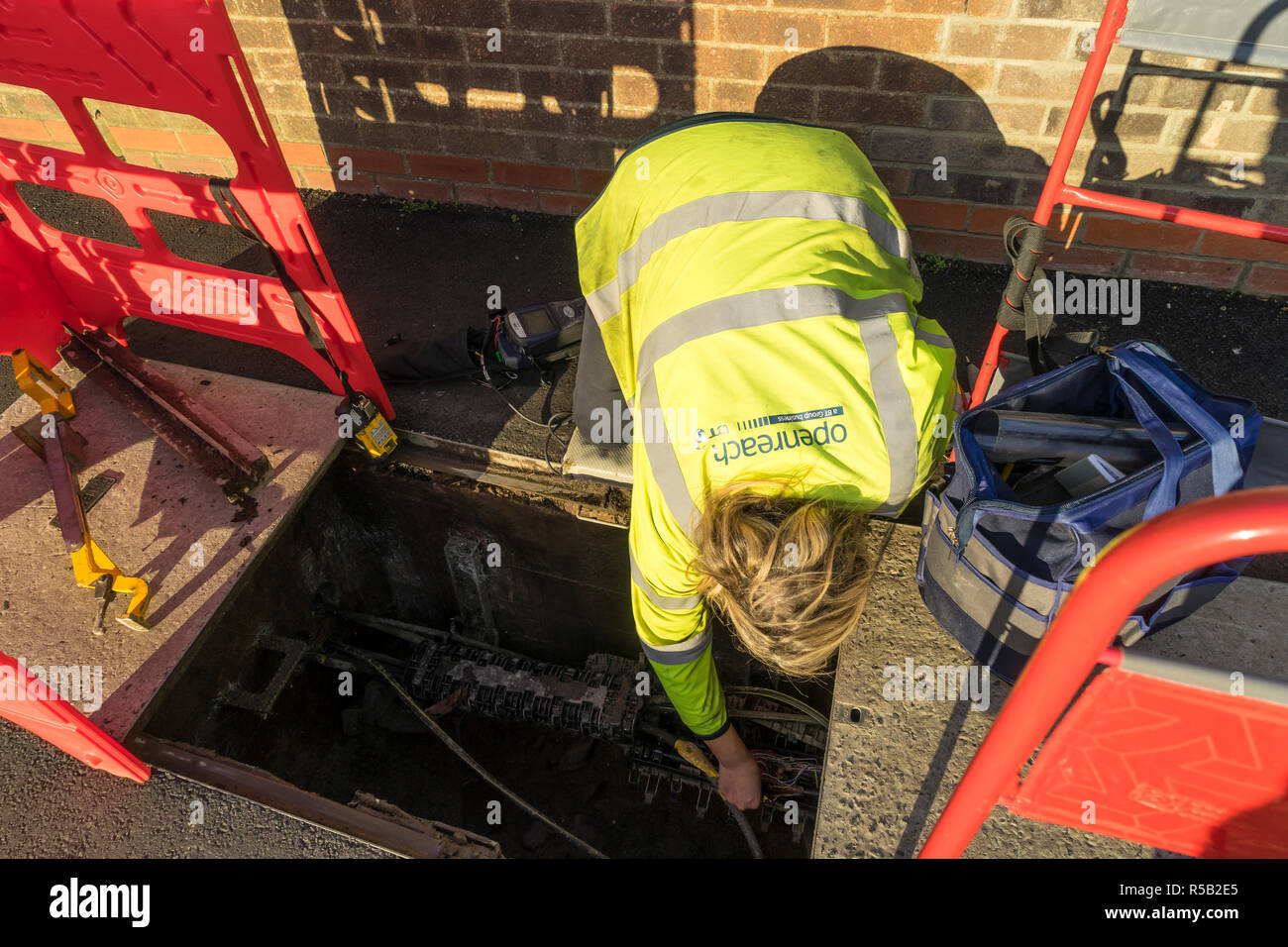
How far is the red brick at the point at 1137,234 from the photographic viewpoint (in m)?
3.40

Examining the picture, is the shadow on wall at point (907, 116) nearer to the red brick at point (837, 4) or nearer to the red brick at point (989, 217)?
the red brick at point (989, 217)

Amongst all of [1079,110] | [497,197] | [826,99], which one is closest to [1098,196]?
[1079,110]

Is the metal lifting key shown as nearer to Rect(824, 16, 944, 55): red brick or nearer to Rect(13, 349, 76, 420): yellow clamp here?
Rect(13, 349, 76, 420): yellow clamp

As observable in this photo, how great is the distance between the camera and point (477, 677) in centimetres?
342

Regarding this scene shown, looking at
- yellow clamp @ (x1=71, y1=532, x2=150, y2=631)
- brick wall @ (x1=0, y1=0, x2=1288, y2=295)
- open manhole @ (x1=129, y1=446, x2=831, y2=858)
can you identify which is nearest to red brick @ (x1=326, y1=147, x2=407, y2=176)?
brick wall @ (x1=0, y1=0, x2=1288, y2=295)

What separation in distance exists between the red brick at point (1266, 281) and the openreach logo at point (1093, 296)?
439 millimetres

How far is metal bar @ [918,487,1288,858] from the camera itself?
98 cm

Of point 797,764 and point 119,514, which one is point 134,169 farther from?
point 797,764

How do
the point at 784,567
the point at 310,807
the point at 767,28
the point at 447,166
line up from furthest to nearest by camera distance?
the point at 447,166 → the point at 767,28 → the point at 310,807 → the point at 784,567

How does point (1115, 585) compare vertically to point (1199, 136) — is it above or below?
above

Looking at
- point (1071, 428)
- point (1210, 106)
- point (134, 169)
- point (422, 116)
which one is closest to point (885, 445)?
point (1071, 428)

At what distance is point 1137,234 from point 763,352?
106 inches

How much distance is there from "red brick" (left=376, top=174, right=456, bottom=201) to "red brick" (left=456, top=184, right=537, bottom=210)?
8cm

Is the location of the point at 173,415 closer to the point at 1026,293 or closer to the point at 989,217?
the point at 1026,293
